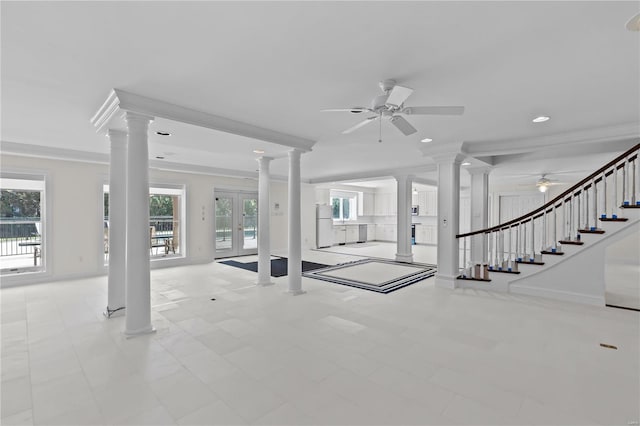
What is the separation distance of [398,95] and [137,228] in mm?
2904

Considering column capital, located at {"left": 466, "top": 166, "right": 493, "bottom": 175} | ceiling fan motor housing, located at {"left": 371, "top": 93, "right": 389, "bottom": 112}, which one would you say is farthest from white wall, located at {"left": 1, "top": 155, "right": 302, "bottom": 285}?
column capital, located at {"left": 466, "top": 166, "right": 493, "bottom": 175}

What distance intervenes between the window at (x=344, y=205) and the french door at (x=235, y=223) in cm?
444

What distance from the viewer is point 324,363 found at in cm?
263

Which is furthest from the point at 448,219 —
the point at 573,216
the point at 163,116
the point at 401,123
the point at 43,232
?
the point at 43,232

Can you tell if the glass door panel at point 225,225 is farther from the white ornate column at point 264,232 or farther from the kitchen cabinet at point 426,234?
the kitchen cabinet at point 426,234

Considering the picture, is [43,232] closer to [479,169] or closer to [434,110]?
[434,110]

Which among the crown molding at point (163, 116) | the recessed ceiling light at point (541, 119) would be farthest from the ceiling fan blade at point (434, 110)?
the crown molding at point (163, 116)

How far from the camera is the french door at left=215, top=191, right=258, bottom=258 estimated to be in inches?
338

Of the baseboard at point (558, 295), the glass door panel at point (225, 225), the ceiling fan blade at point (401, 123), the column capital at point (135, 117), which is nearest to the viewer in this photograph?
the ceiling fan blade at point (401, 123)

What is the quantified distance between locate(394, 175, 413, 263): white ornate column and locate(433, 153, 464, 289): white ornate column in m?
2.61

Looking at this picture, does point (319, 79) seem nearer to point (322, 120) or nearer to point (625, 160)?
point (322, 120)

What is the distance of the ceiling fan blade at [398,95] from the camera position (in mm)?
2391

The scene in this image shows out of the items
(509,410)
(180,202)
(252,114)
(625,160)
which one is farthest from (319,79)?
(180,202)

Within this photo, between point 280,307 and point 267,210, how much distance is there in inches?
82.9
